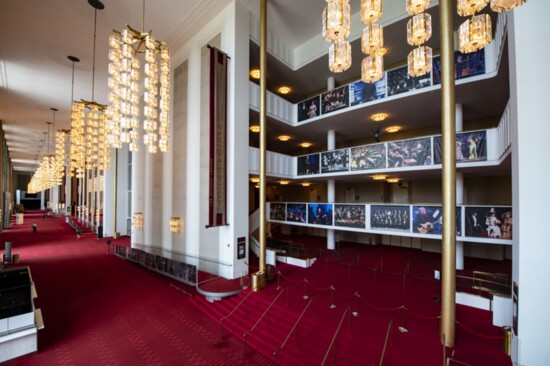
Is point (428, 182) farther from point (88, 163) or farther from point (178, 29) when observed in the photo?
point (88, 163)

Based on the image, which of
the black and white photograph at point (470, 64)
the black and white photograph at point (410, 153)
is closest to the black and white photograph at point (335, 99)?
the black and white photograph at point (410, 153)

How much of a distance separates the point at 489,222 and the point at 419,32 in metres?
6.70

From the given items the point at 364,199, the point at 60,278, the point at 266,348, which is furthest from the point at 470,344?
the point at 60,278

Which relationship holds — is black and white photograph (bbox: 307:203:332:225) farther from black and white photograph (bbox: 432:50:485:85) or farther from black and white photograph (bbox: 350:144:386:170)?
black and white photograph (bbox: 432:50:485:85)

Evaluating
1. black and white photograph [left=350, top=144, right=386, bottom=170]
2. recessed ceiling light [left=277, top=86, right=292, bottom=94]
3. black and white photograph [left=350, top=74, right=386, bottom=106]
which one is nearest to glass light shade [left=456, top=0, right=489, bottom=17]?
black and white photograph [left=350, top=74, right=386, bottom=106]

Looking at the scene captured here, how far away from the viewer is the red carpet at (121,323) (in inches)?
207

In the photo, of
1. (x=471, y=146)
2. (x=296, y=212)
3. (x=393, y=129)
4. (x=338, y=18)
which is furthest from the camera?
(x=296, y=212)

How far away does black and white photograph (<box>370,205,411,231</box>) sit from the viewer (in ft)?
28.9

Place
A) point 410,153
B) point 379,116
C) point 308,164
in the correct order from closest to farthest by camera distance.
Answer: point 410,153
point 379,116
point 308,164

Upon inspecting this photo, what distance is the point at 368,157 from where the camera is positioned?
383 inches

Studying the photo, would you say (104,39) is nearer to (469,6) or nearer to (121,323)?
(121,323)

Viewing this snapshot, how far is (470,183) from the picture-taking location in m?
11.3

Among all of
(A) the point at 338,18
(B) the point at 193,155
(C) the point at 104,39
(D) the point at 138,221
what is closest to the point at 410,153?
(A) the point at 338,18

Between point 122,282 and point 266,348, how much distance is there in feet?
24.6
